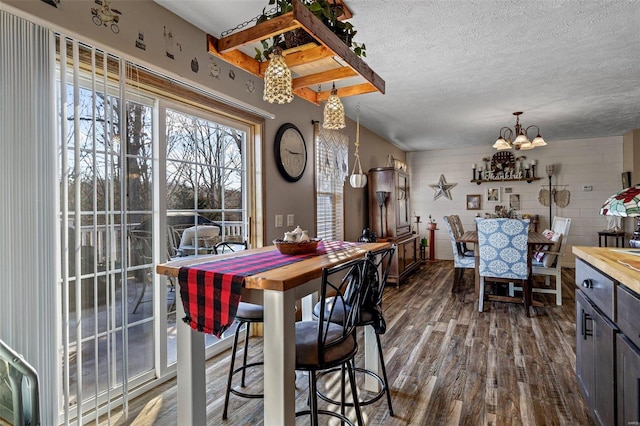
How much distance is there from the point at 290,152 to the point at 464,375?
8.13 feet

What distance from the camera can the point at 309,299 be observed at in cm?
233

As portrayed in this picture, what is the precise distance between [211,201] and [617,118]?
5819 millimetres

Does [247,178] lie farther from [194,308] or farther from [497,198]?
[497,198]

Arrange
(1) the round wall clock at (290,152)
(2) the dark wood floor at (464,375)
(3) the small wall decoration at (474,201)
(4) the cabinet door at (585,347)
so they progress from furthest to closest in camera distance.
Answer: (3) the small wall decoration at (474,201) → (1) the round wall clock at (290,152) → (2) the dark wood floor at (464,375) → (4) the cabinet door at (585,347)

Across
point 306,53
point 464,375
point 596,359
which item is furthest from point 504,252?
point 306,53

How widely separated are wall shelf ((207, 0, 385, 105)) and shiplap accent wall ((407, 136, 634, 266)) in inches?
223

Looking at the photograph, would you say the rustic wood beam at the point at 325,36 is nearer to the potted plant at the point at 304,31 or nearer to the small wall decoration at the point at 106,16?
the potted plant at the point at 304,31

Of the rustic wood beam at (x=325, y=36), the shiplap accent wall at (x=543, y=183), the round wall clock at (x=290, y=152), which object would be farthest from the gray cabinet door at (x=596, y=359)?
the shiplap accent wall at (x=543, y=183)

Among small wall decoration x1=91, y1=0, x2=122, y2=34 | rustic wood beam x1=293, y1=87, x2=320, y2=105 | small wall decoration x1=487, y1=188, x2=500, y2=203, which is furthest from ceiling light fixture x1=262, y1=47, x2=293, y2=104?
small wall decoration x1=487, y1=188, x2=500, y2=203

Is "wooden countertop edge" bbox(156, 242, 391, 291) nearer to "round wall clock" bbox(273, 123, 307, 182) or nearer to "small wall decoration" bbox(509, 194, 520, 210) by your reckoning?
"round wall clock" bbox(273, 123, 307, 182)

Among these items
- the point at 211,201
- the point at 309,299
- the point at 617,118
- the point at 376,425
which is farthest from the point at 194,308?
the point at 617,118

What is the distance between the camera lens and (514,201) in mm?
6750

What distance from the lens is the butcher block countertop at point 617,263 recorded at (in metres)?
1.18

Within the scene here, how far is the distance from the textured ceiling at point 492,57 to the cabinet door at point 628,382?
204cm
